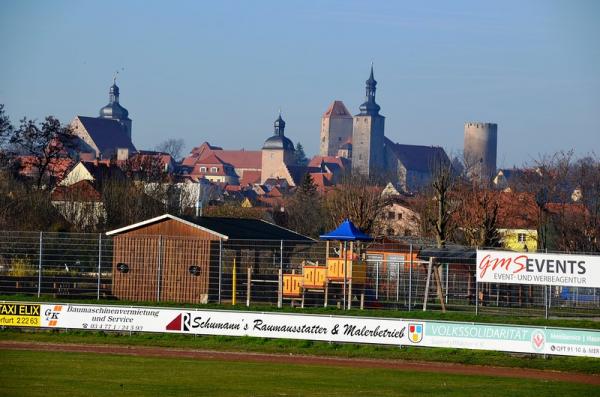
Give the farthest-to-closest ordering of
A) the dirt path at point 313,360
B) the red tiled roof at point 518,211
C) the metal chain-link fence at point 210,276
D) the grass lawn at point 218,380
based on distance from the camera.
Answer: the red tiled roof at point 518,211
the metal chain-link fence at point 210,276
the dirt path at point 313,360
the grass lawn at point 218,380

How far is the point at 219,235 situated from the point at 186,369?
15625 mm

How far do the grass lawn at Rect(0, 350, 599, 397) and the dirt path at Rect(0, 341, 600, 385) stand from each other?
3.84ft

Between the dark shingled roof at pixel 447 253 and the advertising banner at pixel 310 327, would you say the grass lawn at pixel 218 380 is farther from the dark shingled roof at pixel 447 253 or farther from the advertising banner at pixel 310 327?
the dark shingled roof at pixel 447 253

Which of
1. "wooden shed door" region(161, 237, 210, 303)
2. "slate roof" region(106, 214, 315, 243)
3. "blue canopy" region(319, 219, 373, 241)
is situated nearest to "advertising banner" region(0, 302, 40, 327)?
"wooden shed door" region(161, 237, 210, 303)

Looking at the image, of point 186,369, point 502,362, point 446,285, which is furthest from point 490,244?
point 186,369

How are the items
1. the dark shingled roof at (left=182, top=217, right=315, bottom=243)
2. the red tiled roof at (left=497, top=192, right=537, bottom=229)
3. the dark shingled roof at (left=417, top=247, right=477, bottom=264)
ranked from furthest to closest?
1. the red tiled roof at (left=497, top=192, right=537, bottom=229)
2. the dark shingled roof at (left=182, top=217, right=315, bottom=243)
3. the dark shingled roof at (left=417, top=247, right=477, bottom=264)

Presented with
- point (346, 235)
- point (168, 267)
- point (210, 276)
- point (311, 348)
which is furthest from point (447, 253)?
point (311, 348)

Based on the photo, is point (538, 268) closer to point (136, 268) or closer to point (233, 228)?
point (136, 268)

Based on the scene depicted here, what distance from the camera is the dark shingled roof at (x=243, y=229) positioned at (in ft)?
140

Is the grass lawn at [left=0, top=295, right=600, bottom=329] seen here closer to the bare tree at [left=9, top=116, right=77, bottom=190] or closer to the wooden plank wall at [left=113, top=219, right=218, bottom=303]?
the wooden plank wall at [left=113, top=219, right=218, bottom=303]

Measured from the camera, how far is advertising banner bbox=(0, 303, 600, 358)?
29203mm

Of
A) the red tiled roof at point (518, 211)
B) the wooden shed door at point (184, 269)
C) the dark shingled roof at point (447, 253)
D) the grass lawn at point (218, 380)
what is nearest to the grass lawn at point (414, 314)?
the wooden shed door at point (184, 269)

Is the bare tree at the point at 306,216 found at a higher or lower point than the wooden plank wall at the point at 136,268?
higher

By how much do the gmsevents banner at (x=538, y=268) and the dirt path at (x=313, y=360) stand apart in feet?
18.4
